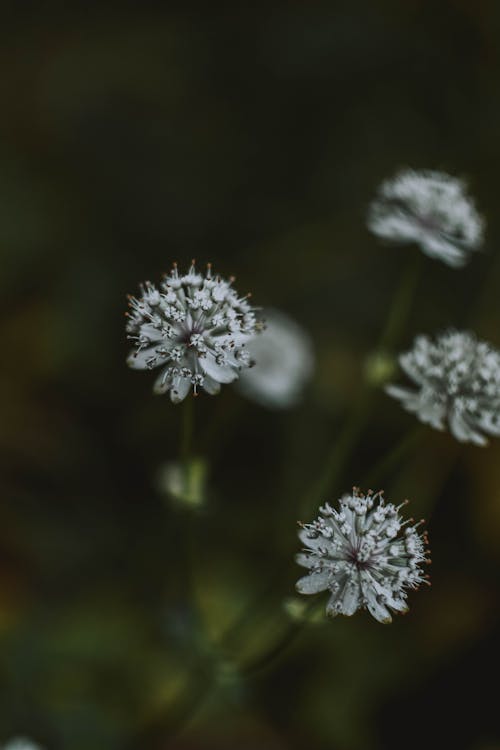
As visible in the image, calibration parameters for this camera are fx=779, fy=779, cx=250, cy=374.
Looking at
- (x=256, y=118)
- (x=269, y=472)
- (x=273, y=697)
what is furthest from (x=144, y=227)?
(x=273, y=697)

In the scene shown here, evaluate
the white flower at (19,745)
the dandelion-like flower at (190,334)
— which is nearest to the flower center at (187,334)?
the dandelion-like flower at (190,334)

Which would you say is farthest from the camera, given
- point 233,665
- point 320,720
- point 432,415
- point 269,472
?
point 269,472

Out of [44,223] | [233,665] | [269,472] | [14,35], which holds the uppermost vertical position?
[14,35]

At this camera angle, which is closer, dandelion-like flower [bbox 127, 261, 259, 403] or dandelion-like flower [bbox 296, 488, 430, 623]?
dandelion-like flower [bbox 296, 488, 430, 623]

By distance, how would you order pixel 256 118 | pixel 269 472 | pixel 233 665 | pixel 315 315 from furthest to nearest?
pixel 256 118, pixel 315 315, pixel 269 472, pixel 233 665

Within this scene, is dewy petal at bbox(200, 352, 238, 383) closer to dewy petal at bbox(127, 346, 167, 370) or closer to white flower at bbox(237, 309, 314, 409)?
dewy petal at bbox(127, 346, 167, 370)

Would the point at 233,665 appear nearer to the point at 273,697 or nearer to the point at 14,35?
the point at 273,697

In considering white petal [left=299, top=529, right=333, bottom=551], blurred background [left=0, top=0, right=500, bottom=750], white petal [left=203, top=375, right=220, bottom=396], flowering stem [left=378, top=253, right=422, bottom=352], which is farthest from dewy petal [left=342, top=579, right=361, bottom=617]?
flowering stem [left=378, top=253, right=422, bottom=352]
